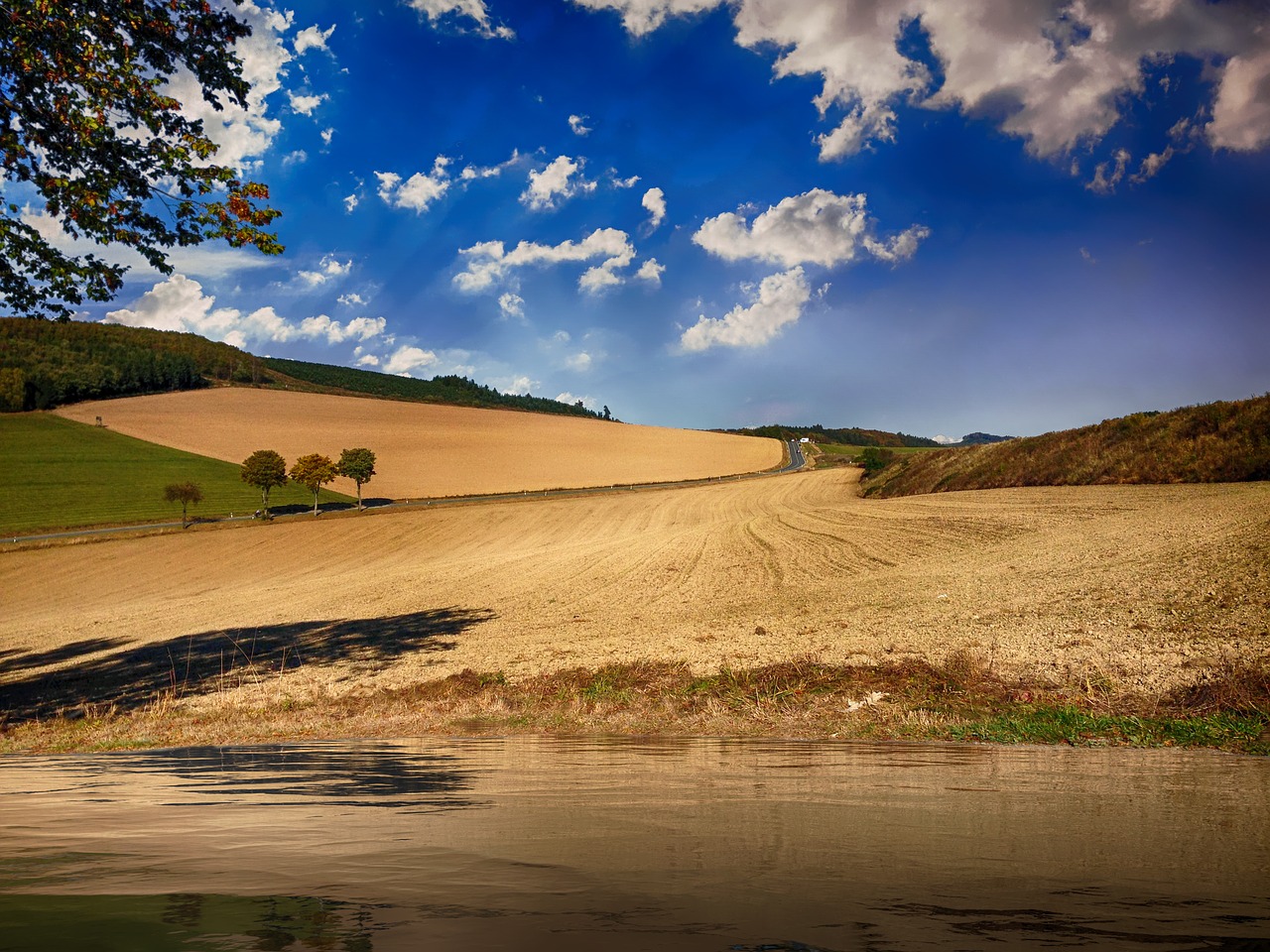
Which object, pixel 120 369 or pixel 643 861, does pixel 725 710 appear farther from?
pixel 120 369

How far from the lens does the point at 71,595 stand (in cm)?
3562

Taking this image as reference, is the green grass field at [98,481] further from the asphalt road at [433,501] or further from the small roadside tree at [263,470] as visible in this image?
the small roadside tree at [263,470]

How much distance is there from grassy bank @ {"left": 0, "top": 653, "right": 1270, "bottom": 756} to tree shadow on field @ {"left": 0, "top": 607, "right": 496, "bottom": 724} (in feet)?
3.94

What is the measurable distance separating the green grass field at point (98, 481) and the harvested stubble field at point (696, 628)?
3629cm

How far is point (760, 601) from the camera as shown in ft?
60.2

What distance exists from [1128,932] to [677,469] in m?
93.2

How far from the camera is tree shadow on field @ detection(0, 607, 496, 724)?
13641mm

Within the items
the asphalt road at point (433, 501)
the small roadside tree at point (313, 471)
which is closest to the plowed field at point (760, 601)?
the asphalt road at point (433, 501)

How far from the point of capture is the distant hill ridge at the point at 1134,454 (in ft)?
90.3

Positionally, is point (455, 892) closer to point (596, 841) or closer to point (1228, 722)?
point (596, 841)

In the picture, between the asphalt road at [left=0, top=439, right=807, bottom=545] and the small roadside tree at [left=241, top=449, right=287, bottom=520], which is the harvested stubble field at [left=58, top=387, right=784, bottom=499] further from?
the small roadside tree at [left=241, top=449, right=287, bottom=520]

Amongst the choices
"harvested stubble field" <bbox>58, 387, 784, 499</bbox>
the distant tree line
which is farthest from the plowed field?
the distant tree line

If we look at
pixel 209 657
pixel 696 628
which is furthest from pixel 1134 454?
pixel 209 657

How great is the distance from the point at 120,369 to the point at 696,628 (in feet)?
455
